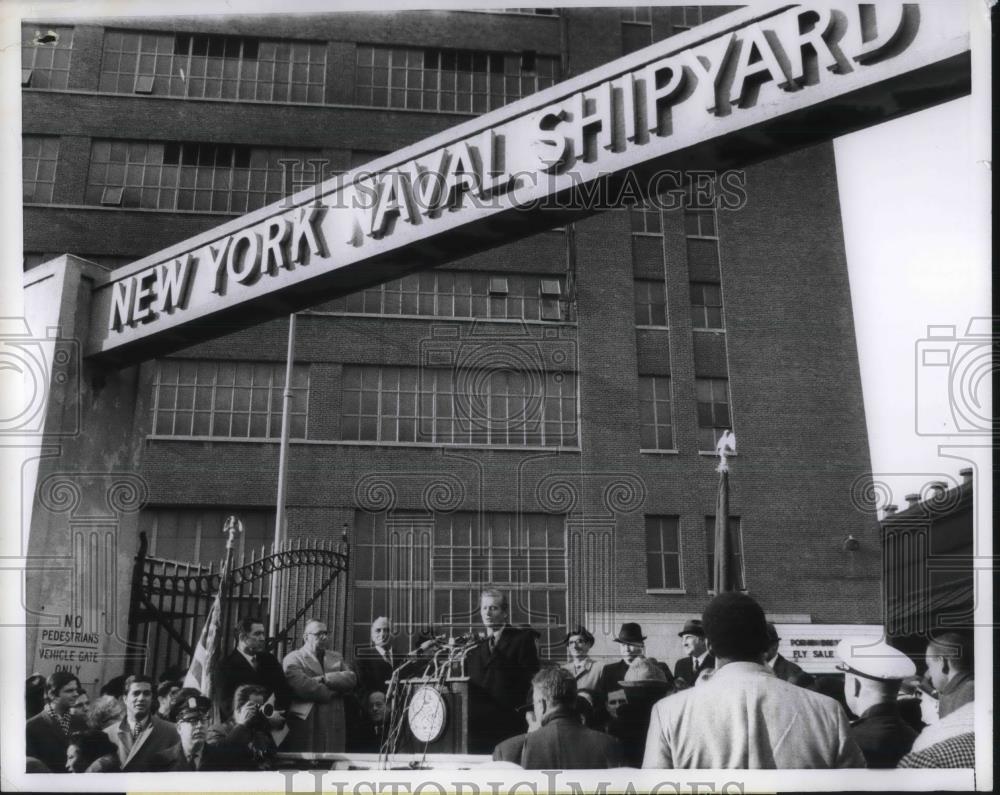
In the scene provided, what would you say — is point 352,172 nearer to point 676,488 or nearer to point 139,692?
point 139,692

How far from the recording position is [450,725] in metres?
5.23

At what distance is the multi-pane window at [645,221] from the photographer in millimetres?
8430

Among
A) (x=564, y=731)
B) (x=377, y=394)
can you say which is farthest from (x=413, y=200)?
(x=377, y=394)

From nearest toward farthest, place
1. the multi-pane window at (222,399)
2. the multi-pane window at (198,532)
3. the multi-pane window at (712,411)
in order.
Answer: the multi-pane window at (712,411), the multi-pane window at (198,532), the multi-pane window at (222,399)

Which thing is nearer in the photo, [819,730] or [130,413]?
[819,730]

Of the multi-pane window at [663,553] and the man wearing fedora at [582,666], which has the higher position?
the multi-pane window at [663,553]

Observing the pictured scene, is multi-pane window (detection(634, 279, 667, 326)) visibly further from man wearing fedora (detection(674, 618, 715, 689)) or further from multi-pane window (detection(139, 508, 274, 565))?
multi-pane window (detection(139, 508, 274, 565))

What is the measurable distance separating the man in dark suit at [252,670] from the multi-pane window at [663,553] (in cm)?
293

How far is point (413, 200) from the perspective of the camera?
15.5ft

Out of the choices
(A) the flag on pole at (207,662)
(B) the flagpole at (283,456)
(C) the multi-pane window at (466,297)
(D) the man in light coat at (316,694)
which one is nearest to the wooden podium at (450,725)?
(D) the man in light coat at (316,694)

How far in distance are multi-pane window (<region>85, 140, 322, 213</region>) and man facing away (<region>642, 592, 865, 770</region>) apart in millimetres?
7629

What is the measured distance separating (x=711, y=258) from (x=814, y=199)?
104 centimetres

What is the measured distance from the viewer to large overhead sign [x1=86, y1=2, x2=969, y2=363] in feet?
12.8

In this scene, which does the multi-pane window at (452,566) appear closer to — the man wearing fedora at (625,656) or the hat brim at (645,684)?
the man wearing fedora at (625,656)
